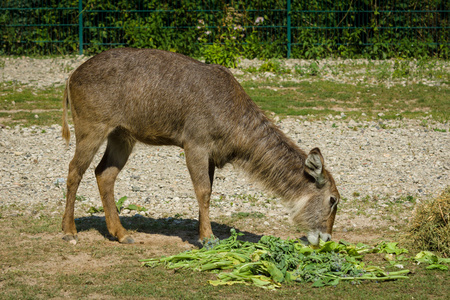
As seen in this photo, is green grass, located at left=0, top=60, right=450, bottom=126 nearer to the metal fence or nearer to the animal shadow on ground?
the metal fence

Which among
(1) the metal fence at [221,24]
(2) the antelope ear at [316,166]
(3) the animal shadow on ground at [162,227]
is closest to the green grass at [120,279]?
(3) the animal shadow on ground at [162,227]

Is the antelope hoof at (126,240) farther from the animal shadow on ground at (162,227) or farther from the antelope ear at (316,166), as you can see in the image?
the antelope ear at (316,166)

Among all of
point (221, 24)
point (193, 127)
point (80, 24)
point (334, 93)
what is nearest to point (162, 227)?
point (193, 127)

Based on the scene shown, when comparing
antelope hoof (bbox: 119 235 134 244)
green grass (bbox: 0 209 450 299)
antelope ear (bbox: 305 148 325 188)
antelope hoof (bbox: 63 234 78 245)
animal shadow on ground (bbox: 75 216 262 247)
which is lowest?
animal shadow on ground (bbox: 75 216 262 247)

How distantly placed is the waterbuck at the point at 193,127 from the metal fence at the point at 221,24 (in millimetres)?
11441

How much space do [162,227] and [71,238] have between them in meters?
1.28

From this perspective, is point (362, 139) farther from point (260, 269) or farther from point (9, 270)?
point (9, 270)

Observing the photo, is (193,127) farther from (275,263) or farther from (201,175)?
(275,263)

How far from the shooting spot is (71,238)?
278 inches

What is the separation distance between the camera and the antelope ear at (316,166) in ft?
21.0

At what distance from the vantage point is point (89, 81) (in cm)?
716

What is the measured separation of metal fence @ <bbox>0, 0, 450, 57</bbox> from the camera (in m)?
18.6

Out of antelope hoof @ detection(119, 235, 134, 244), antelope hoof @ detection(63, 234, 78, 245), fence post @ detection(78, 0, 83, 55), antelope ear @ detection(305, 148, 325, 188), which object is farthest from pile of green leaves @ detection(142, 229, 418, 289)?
fence post @ detection(78, 0, 83, 55)

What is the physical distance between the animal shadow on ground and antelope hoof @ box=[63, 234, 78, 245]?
1.31 ft
